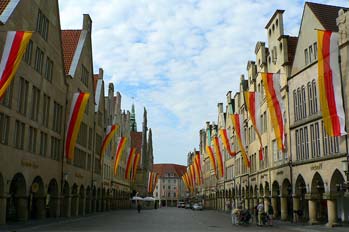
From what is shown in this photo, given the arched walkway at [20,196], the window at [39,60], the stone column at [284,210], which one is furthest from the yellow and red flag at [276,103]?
the arched walkway at [20,196]

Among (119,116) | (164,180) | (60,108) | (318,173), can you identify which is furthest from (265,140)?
(164,180)

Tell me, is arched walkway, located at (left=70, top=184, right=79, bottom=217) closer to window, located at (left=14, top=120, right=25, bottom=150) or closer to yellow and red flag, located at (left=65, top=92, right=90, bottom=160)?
yellow and red flag, located at (left=65, top=92, right=90, bottom=160)

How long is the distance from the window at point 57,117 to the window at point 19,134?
8288 millimetres

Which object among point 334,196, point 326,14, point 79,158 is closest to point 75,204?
point 79,158

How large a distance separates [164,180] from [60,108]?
484 feet

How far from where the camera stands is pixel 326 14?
116ft

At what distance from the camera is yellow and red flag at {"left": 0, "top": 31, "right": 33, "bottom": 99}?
2373cm

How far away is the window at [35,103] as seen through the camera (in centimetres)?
3495

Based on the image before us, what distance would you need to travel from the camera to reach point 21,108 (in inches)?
1277

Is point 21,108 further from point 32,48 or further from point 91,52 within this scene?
point 91,52

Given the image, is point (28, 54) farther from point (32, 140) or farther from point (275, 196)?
point (275, 196)

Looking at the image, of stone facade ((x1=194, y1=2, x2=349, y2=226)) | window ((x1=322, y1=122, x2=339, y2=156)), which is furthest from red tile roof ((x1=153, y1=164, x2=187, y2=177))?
window ((x1=322, y1=122, x2=339, y2=156))

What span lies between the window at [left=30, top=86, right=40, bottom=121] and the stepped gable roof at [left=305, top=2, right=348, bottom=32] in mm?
24270

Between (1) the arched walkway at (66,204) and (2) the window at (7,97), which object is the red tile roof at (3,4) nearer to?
(2) the window at (7,97)
